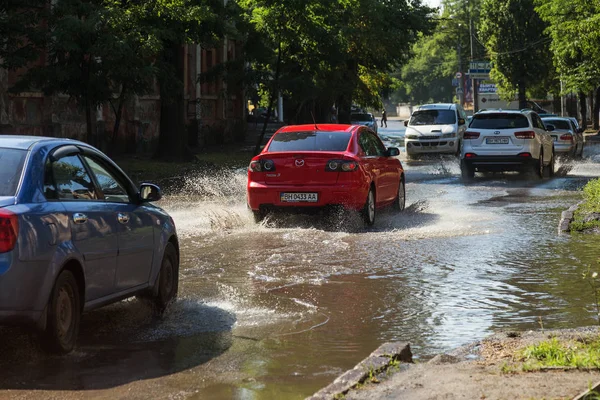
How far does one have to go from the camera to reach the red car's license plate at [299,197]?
15.1m

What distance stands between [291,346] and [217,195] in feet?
50.1

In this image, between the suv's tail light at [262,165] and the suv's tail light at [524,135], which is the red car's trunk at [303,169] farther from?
the suv's tail light at [524,135]

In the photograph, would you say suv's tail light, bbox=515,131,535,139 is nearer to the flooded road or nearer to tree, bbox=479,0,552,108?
the flooded road

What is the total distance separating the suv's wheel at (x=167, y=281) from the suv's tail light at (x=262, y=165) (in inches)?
241

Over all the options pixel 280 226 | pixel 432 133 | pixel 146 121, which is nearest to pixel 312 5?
pixel 432 133

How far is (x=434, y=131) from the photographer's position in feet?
118

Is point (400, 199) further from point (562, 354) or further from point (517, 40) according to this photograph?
point (517, 40)

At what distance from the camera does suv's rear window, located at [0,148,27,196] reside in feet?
22.9

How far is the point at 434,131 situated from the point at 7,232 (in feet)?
98.2

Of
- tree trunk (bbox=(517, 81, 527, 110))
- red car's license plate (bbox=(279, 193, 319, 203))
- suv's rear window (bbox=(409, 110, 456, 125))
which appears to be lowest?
red car's license plate (bbox=(279, 193, 319, 203))

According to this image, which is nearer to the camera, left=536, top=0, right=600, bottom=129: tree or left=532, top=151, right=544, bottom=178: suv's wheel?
left=532, top=151, right=544, bottom=178: suv's wheel

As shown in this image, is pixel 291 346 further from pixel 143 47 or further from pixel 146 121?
pixel 146 121

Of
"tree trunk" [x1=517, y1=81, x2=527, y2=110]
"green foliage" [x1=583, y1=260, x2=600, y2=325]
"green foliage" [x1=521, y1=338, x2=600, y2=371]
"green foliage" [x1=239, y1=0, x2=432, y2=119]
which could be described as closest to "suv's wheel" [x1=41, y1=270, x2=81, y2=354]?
"green foliage" [x1=521, y1=338, x2=600, y2=371]

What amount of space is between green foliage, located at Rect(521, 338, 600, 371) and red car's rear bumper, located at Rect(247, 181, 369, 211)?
27.4ft
